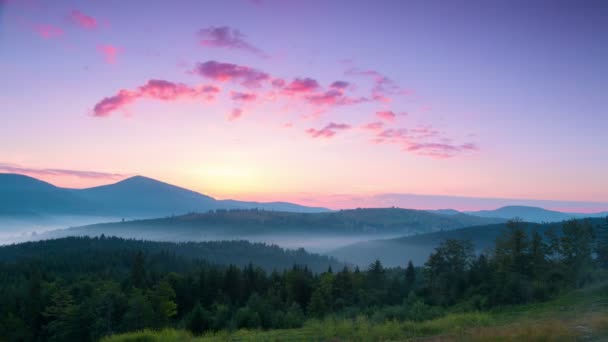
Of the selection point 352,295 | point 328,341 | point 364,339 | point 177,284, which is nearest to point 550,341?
point 364,339

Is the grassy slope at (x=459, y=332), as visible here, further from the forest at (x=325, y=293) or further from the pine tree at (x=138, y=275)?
the pine tree at (x=138, y=275)

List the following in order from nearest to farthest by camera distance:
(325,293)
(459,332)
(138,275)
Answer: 1. (459,332)
2. (325,293)
3. (138,275)

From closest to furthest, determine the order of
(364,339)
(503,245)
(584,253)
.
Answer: (364,339), (503,245), (584,253)

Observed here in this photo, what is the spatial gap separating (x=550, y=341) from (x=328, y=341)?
8.01 metres

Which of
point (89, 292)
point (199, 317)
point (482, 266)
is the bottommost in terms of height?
point (89, 292)

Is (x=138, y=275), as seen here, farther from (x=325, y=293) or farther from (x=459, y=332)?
(x=459, y=332)

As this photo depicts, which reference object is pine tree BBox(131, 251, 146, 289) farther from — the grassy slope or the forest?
the grassy slope

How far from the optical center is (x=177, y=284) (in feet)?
264

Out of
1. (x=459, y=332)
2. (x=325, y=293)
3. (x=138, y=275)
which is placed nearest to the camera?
(x=459, y=332)

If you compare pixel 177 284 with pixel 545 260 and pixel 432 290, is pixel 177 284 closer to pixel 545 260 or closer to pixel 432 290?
pixel 432 290

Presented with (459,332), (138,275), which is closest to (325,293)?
(138,275)

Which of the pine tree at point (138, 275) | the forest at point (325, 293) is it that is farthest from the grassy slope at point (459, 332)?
the pine tree at point (138, 275)

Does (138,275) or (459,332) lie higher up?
(459,332)

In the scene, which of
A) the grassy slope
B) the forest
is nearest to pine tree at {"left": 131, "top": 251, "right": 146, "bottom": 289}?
the forest
